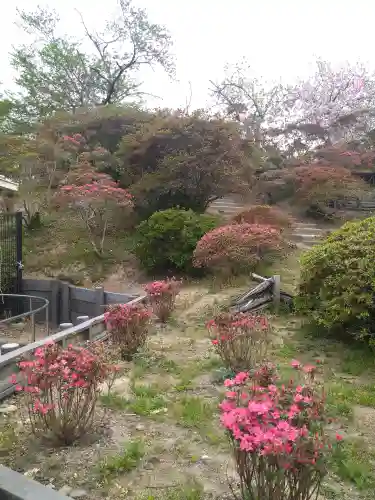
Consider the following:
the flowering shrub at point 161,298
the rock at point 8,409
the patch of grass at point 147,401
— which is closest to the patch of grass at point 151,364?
→ the patch of grass at point 147,401

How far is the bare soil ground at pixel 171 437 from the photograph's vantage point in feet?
9.14

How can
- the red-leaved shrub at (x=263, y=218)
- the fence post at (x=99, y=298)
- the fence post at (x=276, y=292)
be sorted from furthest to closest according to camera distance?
1. the red-leaved shrub at (x=263, y=218)
2. the fence post at (x=99, y=298)
3. the fence post at (x=276, y=292)

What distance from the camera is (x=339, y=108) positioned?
22594 millimetres

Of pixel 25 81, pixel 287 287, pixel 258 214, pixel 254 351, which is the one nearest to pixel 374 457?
→ pixel 254 351

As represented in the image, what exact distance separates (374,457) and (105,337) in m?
3.77

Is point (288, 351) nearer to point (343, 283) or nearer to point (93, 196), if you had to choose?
point (343, 283)

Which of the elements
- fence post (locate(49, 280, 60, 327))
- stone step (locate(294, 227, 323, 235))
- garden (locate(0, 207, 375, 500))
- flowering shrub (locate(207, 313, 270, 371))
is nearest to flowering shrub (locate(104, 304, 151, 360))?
garden (locate(0, 207, 375, 500))

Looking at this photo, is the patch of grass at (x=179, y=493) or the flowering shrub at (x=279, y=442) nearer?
the flowering shrub at (x=279, y=442)

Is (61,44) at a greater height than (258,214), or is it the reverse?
(61,44)

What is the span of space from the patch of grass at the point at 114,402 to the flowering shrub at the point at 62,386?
1.78 ft

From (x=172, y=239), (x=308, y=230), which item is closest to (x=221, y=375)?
(x=172, y=239)

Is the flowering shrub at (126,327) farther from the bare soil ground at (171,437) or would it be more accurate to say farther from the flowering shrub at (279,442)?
the flowering shrub at (279,442)

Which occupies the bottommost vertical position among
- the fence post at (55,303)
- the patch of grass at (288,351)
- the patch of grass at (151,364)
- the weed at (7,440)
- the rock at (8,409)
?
the fence post at (55,303)

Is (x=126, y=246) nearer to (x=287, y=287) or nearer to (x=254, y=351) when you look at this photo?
(x=287, y=287)
